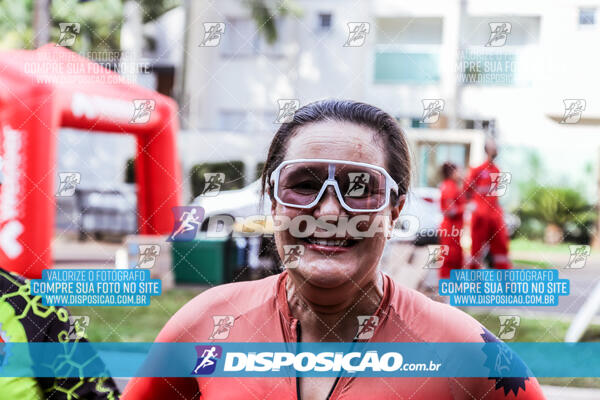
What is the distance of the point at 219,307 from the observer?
1472 millimetres

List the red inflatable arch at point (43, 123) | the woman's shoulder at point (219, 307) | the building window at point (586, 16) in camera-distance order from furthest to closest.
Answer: the red inflatable arch at point (43, 123)
the building window at point (586, 16)
the woman's shoulder at point (219, 307)

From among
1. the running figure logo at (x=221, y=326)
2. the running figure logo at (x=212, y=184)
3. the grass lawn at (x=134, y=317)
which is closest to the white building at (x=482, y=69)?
the running figure logo at (x=212, y=184)

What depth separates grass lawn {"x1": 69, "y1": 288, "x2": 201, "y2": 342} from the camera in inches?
76.9

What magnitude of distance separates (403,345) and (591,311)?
6.16 feet

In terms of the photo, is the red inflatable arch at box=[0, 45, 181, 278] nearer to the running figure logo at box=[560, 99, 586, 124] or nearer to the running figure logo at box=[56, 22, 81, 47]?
the running figure logo at box=[56, 22, 81, 47]

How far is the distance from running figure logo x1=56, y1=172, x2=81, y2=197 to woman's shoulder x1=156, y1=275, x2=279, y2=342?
665 millimetres

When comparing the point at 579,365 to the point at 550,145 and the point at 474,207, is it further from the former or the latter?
the point at 550,145

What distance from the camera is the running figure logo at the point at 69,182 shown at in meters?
1.96

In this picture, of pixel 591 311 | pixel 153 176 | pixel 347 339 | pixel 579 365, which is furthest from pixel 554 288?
pixel 153 176

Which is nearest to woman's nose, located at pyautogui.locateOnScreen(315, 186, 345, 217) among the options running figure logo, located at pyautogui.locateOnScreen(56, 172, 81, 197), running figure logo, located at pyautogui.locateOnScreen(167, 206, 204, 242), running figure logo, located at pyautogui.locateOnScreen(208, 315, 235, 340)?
running figure logo, located at pyautogui.locateOnScreen(208, 315, 235, 340)

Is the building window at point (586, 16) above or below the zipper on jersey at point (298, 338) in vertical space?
above

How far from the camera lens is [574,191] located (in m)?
2.65

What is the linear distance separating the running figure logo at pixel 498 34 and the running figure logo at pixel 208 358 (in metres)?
1.09

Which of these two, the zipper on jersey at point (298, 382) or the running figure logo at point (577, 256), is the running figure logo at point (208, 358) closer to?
the zipper on jersey at point (298, 382)
